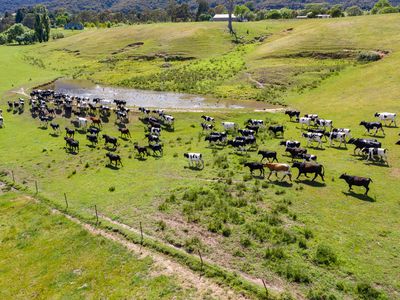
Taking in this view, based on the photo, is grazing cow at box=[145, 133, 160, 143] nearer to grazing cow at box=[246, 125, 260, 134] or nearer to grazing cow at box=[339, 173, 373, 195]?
grazing cow at box=[246, 125, 260, 134]

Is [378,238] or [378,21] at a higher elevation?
[378,21]

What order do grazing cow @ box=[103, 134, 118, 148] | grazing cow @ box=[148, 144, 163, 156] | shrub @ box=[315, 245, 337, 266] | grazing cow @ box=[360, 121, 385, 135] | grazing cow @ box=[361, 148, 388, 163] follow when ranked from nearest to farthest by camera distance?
shrub @ box=[315, 245, 337, 266] → grazing cow @ box=[361, 148, 388, 163] → grazing cow @ box=[148, 144, 163, 156] → grazing cow @ box=[103, 134, 118, 148] → grazing cow @ box=[360, 121, 385, 135]

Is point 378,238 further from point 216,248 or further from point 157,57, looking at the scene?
point 157,57

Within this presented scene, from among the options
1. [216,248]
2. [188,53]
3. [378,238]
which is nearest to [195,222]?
[216,248]

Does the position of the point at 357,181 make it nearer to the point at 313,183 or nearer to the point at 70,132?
the point at 313,183

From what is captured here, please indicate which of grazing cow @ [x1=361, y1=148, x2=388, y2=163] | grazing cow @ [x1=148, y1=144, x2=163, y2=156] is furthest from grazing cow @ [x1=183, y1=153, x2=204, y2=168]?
grazing cow @ [x1=361, y1=148, x2=388, y2=163]

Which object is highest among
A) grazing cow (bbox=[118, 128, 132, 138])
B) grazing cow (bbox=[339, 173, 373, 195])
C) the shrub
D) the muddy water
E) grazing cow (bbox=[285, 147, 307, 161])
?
grazing cow (bbox=[339, 173, 373, 195])

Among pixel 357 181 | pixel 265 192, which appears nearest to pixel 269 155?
pixel 265 192
